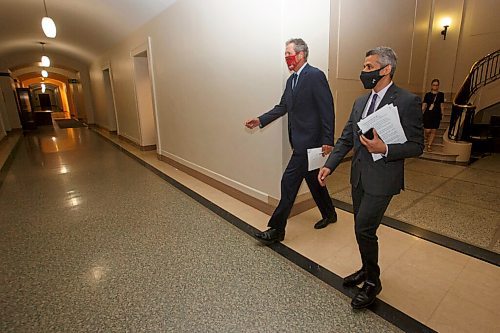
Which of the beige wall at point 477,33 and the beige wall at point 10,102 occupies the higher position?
the beige wall at point 477,33

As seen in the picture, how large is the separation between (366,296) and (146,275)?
1.58m

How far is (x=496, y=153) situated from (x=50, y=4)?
979 centimetres

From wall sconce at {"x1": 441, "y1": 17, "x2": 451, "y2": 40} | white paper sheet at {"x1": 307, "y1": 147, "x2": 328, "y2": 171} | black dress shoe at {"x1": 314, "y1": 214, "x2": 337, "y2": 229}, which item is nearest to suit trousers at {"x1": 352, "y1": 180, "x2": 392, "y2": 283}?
white paper sheet at {"x1": 307, "y1": 147, "x2": 328, "y2": 171}

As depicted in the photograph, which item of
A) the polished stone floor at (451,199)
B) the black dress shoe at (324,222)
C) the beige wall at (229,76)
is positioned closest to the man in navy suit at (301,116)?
the beige wall at (229,76)

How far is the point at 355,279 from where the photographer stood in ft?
6.24

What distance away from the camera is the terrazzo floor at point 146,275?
5.44 feet

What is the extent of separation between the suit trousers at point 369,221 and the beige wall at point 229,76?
1.19 metres

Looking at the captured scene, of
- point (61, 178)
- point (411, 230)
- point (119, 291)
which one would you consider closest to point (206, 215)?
point (119, 291)

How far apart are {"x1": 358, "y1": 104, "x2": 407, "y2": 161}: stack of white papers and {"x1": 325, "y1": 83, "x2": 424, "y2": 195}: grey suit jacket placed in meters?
0.04

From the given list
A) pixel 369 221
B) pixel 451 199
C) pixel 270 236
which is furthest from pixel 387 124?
pixel 451 199

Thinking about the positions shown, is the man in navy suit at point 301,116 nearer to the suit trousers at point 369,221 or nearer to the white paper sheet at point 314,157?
the white paper sheet at point 314,157

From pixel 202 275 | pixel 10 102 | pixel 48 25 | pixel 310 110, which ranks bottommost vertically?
pixel 202 275

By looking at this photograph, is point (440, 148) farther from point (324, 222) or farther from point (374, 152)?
point (374, 152)

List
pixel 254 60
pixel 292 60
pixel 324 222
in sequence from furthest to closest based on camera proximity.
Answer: pixel 254 60, pixel 324 222, pixel 292 60
